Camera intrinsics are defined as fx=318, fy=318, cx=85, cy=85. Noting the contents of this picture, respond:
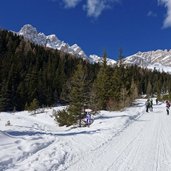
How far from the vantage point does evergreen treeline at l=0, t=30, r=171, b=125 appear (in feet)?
86.5

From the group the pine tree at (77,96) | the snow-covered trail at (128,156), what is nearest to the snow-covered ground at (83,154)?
the snow-covered trail at (128,156)

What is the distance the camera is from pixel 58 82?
318 ft

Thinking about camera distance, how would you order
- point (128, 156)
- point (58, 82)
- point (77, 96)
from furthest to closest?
point (58, 82) < point (77, 96) < point (128, 156)

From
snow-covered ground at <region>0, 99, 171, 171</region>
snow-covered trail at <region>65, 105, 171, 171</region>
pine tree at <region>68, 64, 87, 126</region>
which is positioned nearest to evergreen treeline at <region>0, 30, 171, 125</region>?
pine tree at <region>68, 64, 87, 126</region>

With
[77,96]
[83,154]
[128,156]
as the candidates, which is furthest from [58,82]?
[128,156]

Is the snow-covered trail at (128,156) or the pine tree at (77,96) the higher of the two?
the pine tree at (77,96)

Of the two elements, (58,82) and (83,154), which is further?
(58,82)

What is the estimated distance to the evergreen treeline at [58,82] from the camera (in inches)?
1038

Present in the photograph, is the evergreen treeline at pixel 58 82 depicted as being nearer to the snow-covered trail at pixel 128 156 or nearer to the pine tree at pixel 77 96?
the pine tree at pixel 77 96

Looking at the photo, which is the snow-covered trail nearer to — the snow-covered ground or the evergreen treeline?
the snow-covered ground

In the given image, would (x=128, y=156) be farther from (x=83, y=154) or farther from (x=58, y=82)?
(x=58, y=82)

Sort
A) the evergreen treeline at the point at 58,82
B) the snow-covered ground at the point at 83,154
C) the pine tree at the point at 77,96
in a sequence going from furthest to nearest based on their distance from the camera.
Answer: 1. the evergreen treeline at the point at 58,82
2. the pine tree at the point at 77,96
3. the snow-covered ground at the point at 83,154

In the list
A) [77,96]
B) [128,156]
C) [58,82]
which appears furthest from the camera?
[58,82]

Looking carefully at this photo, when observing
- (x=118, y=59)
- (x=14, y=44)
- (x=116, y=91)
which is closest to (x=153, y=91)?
(x=14, y=44)
